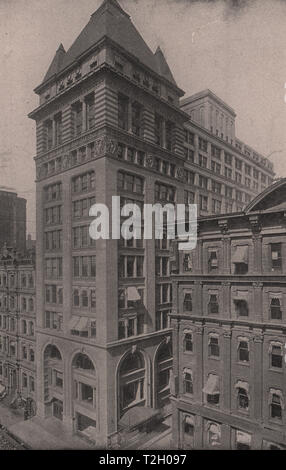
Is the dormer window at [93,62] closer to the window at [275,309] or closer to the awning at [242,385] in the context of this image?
the window at [275,309]

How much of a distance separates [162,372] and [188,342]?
1093cm

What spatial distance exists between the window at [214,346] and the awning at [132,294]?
789cm

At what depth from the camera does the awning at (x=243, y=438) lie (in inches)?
862

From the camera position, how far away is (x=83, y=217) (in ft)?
99.6

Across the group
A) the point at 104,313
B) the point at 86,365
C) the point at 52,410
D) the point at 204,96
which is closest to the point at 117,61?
the point at 204,96

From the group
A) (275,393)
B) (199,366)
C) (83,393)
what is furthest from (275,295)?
(83,393)

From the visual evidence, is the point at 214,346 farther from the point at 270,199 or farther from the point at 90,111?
the point at 90,111

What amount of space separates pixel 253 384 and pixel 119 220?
1593 centimetres

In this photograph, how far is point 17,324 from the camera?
3988 centimetres

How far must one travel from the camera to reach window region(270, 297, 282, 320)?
69.8 ft

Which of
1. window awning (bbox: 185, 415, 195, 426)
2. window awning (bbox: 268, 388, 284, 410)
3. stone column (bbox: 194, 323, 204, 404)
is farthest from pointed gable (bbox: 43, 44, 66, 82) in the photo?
window awning (bbox: 268, 388, 284, 410)

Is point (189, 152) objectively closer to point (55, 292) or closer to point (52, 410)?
point (55, 292)

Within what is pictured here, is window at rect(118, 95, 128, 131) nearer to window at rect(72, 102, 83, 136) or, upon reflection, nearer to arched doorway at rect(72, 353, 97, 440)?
window at rect(72, 102, 83, 136)
